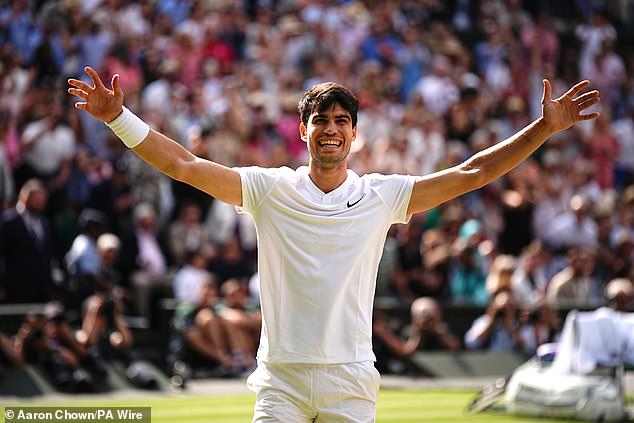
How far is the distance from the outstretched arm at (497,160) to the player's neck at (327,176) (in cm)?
34

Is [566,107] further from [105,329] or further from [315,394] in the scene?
[105,329]

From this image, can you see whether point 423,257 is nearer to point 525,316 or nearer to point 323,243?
point 525,316

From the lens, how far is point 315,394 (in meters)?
5.27

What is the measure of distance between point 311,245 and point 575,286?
1259 cm

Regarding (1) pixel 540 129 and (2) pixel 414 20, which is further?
(2) pixel 414 20

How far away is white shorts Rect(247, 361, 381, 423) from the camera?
5.27 metres

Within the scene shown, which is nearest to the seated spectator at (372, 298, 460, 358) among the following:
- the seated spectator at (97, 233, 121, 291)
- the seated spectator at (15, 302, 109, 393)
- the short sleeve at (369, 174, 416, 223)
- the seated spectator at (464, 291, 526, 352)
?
the seated spectator at (464, 291, 526, 352)

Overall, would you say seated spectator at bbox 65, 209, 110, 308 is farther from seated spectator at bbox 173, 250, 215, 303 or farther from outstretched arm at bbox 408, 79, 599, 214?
outstretched arm at bbox 408, 79, 599, 214

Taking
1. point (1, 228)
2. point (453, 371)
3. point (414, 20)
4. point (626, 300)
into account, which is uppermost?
point (414, 20)

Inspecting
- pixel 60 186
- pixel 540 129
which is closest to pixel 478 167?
pixel 540 129

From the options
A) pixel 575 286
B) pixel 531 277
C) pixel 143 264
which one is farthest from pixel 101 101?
pixel 575 286

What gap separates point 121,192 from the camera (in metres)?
15.8

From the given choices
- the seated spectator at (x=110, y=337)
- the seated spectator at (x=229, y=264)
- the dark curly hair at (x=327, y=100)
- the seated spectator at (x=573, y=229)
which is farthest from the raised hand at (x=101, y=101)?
the seated spectator at (x=573, y=229)

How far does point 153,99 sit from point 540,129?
11.5 meters
